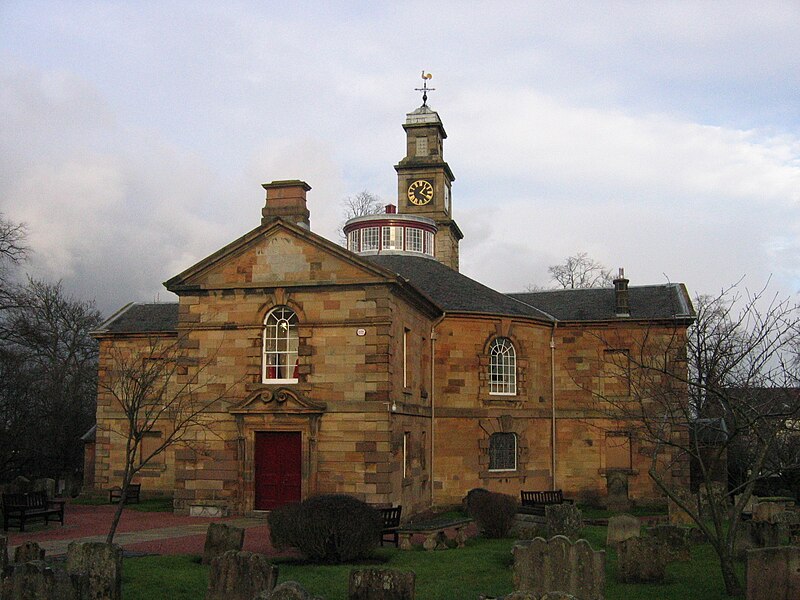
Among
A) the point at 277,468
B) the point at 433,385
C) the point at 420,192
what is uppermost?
the point at 420,192

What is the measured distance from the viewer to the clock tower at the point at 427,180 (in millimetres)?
47406

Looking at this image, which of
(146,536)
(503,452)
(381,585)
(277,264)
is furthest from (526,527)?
(381,585)

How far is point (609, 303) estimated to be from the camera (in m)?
35.9

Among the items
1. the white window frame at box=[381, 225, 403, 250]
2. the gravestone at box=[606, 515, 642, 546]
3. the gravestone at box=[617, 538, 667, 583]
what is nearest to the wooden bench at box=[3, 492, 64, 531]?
the gravestone at box=[606, 515, 642, 546]

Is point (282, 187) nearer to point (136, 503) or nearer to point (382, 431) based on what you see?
point (382, 431)

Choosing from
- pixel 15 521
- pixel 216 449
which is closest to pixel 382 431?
pixel 216 449

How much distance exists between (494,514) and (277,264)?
10.0 metres

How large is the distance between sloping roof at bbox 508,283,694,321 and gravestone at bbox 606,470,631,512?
6.54 m

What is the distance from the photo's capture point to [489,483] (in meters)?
31.6

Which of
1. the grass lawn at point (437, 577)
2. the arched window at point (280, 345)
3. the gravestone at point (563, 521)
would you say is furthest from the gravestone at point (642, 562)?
the arched window at point (280, 345)

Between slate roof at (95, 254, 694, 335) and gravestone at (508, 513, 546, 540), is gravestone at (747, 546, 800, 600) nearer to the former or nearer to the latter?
gravestone at (508, 513, 546, 540)

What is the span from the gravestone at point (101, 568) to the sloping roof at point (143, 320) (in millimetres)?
22713

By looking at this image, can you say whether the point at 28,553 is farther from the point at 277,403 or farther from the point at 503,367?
the point at 503,367

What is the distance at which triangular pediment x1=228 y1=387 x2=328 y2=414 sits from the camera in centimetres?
2497
